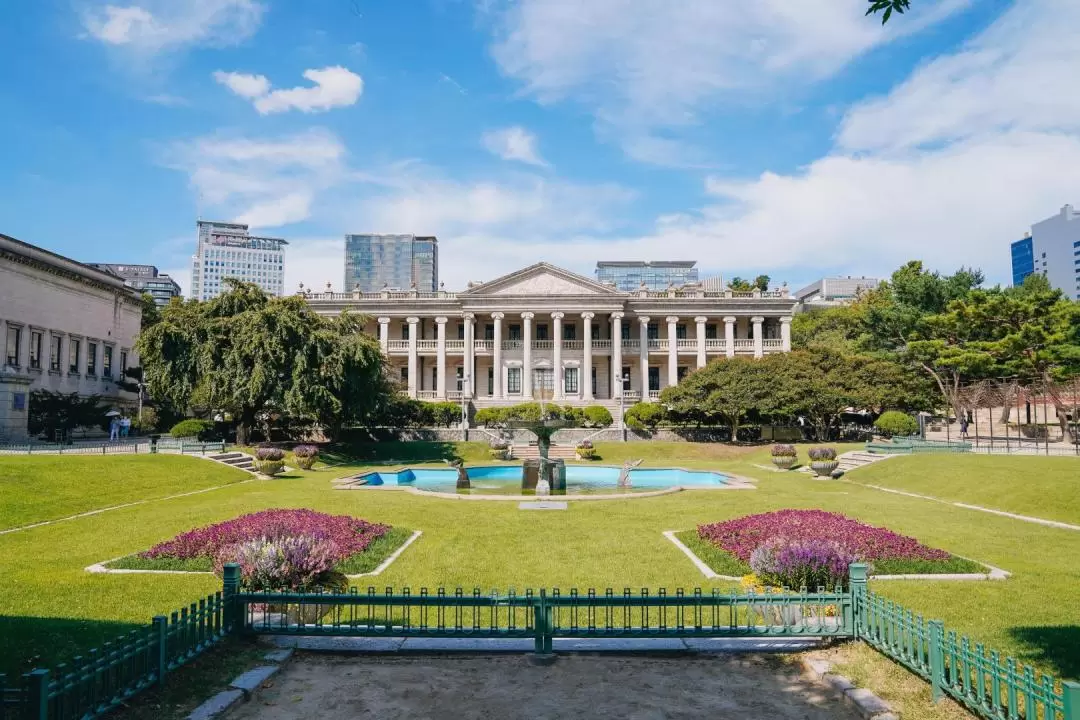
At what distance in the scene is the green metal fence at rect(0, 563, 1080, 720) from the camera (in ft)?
17.3

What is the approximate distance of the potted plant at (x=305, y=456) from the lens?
3064 centimetres

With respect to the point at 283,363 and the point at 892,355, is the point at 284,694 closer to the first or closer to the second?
the point at 283,363

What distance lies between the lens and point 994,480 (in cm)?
2114

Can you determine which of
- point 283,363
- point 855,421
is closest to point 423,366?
point 283,363

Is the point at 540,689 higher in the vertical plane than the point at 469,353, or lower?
lower

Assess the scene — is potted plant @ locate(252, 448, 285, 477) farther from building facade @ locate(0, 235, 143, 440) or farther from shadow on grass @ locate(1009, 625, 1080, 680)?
shadow on grass @ locate(1009, 625, 1080, 680)

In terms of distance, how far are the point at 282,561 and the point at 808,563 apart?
6554 mm

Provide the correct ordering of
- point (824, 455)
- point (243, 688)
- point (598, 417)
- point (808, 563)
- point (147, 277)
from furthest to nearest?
1. point (147, 277)
2. point (598, 417)
3. point (824, 455)
4. point (808, 563)
5. point (243, 688)

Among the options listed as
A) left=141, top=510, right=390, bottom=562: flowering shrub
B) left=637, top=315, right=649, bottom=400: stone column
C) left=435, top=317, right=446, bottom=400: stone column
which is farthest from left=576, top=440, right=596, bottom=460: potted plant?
left=141, top=510, right=390, bottom=562: flowering shrub

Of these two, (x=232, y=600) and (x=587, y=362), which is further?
(x=587, y=362)

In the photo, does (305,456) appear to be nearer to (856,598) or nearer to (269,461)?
(269,461)

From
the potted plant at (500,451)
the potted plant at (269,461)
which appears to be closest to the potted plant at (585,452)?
the potted plant at (500,451)

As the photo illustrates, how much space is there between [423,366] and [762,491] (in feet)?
145

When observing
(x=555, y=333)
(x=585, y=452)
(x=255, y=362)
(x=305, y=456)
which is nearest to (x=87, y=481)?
(x=305, y=456)
